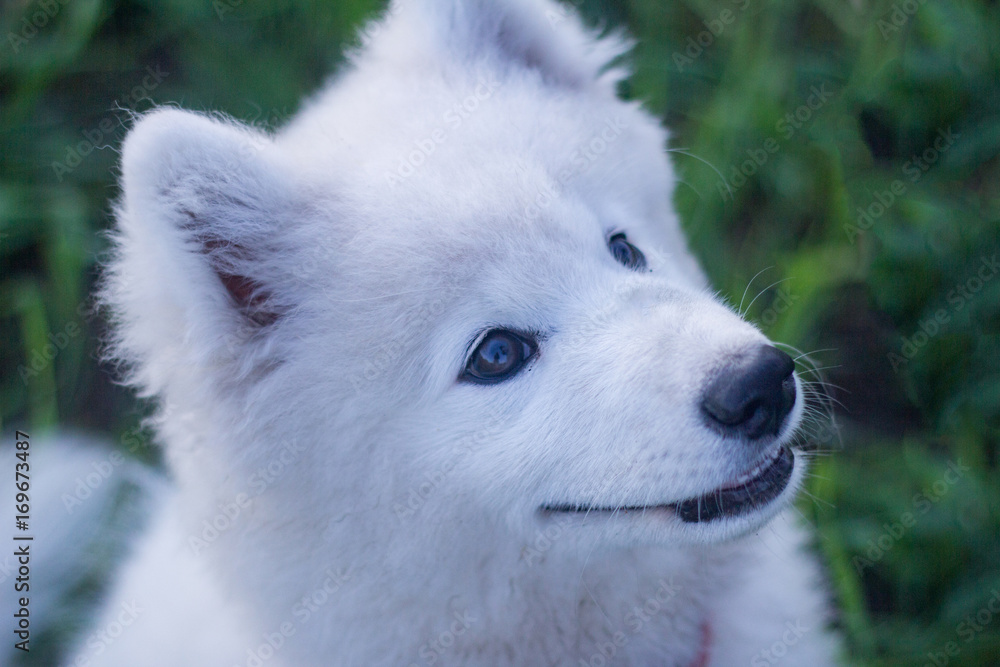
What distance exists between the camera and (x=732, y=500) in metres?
1.69

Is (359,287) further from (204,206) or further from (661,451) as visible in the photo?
(661,451)

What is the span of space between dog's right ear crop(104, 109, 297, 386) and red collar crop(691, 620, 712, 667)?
50.0 inches

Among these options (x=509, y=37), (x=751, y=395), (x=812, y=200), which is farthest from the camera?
(x=812, y=200)

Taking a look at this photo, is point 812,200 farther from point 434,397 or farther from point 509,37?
point 434,397

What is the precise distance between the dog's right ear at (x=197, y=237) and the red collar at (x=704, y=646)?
127 centimetres

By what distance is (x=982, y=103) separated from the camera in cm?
325

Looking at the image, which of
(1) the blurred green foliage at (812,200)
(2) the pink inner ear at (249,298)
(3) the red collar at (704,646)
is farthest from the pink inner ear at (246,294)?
(1) the blurred green foliage at (812,200)

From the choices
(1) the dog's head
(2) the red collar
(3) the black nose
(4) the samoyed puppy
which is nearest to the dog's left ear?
(4) the samoyed puppy

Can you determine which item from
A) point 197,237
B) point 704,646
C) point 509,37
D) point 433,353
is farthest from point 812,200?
point 197,237

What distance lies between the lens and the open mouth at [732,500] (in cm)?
167

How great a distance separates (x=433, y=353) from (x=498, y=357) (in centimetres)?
14

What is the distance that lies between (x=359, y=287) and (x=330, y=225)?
0.53 ft

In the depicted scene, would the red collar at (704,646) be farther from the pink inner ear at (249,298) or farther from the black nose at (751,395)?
the pink inner ear at (249,298)

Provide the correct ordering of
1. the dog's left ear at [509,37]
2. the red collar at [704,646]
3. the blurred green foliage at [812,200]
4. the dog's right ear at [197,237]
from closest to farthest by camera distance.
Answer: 1. the dog's right ear at [197,237]
2. the red collar at [704,646]
3. the dog's left ear at [509,37]
4. the blurred green foliage at [812,200]
